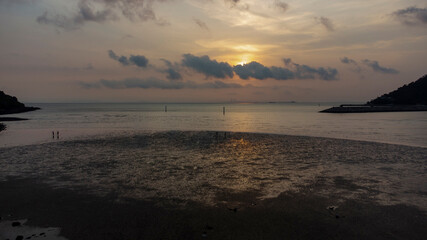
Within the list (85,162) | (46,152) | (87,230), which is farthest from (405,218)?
(46,152)

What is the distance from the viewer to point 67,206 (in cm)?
A: 1455

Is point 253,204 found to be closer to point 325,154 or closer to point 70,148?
point 325,154

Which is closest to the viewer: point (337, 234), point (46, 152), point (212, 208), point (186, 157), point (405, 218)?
point (337, 234)

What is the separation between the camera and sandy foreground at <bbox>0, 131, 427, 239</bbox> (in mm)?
11891

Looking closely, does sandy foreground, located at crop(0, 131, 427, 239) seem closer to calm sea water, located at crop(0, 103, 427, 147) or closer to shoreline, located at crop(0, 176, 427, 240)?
shoreline, located at crop(0, 176, 427, 240)

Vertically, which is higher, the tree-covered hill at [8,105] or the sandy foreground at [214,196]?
the tree-covered hill at [8,105]

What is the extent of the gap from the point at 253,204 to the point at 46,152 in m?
26.5

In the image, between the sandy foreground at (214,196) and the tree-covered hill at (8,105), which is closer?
the sandy foreground at (214,196)

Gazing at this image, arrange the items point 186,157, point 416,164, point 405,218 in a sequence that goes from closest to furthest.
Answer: point 405,218
point 416,164
point 186,157

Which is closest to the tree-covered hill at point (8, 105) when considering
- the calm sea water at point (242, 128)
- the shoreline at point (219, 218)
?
the calm sea water at point (242, 128)

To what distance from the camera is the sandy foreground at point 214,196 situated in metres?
11.9

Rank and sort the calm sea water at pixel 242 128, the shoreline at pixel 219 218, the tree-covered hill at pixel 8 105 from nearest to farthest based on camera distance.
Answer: the shoreline at pixel 219 218, the calm sea water at pixel 242 128, the tree-covered hill at pixel 8 105

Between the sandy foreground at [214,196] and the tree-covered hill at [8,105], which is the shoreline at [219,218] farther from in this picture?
the tree-covered hill at [8,105]

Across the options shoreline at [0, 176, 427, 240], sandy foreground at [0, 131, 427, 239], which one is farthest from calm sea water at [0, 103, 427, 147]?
shoreline at [0, 176, 427, 240]
